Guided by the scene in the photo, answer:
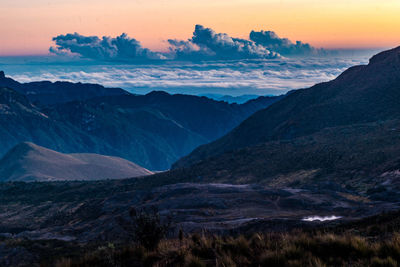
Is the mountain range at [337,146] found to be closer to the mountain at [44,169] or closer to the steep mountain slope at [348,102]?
the steep mountain slope at [348,102]

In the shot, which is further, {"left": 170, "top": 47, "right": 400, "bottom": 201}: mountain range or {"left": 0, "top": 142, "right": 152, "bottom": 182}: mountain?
{"left": 0, "top": 142, "right": 152, "bottom": 182}: mountain

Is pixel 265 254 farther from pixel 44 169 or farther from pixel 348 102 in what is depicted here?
pixel 44 169

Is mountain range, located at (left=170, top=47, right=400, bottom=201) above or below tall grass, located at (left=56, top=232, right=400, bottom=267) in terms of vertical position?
below

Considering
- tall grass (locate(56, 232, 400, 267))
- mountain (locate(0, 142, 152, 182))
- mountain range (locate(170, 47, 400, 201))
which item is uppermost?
tall grass (locate(56, 232, 400, 267))

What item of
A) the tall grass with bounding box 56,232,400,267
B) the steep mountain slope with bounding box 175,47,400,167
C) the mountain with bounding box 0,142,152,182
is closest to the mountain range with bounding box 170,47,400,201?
the steep mountain slope with bounding box 175,47,400,167

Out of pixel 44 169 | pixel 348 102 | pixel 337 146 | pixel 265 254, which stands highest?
pixel 265 254

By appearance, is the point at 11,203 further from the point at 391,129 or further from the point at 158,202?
the point at 391,129

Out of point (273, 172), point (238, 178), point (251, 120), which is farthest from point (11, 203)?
point (251, 120)

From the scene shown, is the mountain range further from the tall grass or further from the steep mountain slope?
the tall grass

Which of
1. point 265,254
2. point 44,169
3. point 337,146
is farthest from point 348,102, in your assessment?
point 44,169
